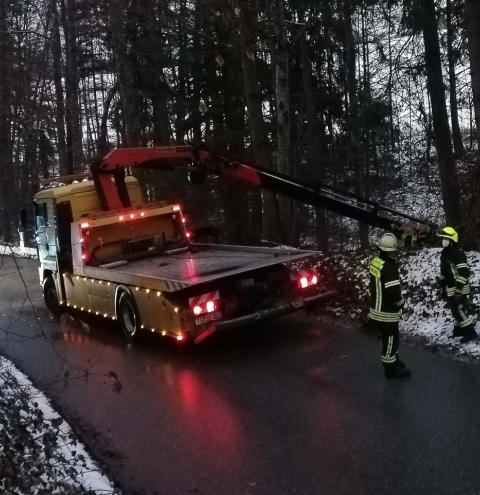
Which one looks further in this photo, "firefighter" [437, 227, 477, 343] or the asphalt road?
"firefighter" [437, 227, 477, 343]

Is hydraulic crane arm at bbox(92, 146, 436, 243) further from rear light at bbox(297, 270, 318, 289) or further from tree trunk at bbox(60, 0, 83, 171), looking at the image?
tree trunk at bbox(60, 0, 83, 171)

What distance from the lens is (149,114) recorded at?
2681cm

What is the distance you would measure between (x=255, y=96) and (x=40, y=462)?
12.5m

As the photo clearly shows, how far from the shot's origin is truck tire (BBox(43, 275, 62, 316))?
46.5 ft

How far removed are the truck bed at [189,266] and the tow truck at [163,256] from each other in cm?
2

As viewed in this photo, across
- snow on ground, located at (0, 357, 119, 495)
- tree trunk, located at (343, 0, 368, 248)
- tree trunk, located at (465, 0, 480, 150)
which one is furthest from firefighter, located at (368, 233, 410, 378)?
tree trunk, located at (343, 0, 368, 248)

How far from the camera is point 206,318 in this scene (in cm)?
953

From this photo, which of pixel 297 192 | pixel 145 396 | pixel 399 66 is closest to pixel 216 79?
pixel 399 66

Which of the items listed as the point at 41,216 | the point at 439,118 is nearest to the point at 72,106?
the point at 41,216

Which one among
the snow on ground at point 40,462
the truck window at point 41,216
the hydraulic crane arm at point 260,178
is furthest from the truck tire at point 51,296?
the snow on ground at point 40,462

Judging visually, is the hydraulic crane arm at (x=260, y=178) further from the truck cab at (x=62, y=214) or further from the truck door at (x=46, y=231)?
the truck door at (x=46, y=231)

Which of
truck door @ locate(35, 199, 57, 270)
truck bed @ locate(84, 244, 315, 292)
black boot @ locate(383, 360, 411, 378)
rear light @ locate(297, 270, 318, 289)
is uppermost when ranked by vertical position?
truck door @ locate(35, 199, 57, 270)

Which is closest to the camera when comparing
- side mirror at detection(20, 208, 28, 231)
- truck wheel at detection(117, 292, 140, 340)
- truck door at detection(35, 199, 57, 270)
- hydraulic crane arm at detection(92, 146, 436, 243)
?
truck wheel at detection(117, 292, 140, 340)

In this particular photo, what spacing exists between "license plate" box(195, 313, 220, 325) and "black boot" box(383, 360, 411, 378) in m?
2.71
